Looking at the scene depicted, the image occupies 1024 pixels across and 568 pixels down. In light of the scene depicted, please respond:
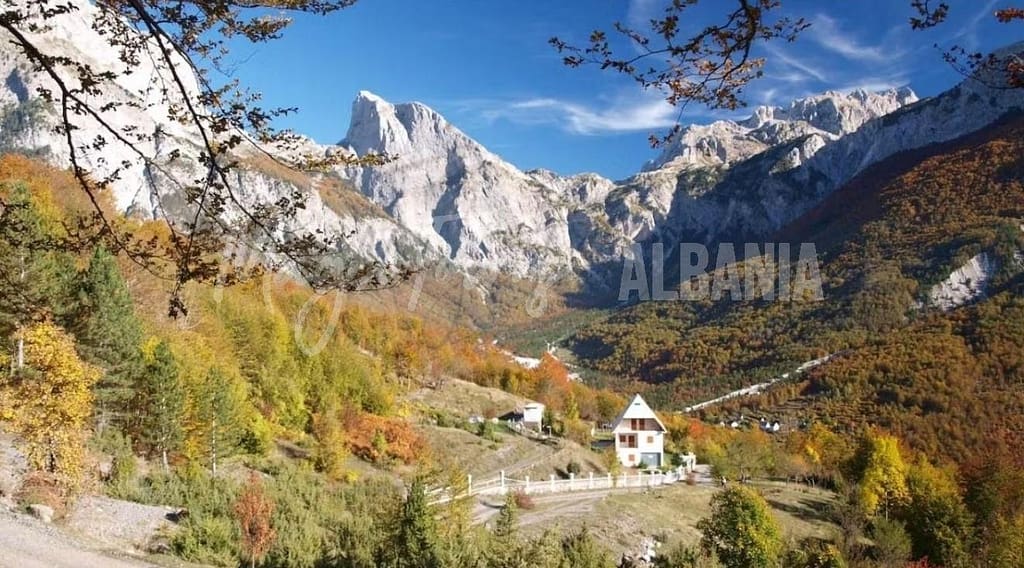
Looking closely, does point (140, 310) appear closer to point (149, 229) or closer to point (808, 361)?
point (149, 229)

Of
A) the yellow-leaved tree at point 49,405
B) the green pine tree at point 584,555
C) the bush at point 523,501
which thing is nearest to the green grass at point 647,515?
the bush at point 523,501

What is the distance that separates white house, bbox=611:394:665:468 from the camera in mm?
53219

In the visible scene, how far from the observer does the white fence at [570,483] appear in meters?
30.9

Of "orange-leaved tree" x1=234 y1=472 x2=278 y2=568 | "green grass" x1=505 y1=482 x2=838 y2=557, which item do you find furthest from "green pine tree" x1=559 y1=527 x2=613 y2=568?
"green grass" x1=505 y1=482 x2=838 y2=557

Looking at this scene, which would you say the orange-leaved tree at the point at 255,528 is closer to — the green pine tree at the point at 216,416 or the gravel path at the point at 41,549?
the gravel path at the point at 41,549

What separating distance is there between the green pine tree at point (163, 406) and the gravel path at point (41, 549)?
918 centimetres

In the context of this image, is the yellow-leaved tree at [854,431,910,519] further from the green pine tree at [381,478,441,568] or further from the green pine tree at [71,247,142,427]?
the green pine tree at [71,247,142,427]

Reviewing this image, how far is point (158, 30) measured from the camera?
4781mm

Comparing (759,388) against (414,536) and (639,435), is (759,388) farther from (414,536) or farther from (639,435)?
(414,536)

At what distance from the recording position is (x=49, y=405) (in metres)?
15.7

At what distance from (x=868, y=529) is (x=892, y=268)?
13020 cm

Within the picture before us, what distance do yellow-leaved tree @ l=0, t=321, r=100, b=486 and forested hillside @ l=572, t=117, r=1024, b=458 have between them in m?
85.4

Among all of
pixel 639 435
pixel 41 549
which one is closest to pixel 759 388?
pixel 639 435

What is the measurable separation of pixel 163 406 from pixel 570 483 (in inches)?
799
